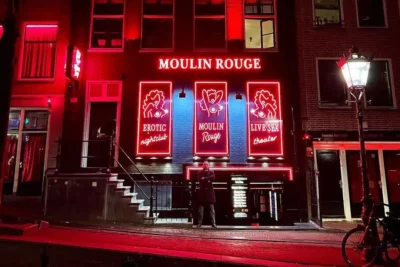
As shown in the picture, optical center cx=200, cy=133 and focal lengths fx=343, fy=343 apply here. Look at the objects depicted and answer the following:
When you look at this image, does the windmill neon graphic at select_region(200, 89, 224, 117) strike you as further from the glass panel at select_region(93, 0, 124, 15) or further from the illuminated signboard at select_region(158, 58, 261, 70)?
the glass panel at select_region(93, 0, 124, 15)

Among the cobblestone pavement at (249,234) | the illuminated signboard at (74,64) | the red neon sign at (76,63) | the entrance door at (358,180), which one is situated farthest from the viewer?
the entrance door at (358,180)

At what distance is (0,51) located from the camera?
7.23 metres

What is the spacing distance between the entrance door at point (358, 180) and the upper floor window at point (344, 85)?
2079 mm

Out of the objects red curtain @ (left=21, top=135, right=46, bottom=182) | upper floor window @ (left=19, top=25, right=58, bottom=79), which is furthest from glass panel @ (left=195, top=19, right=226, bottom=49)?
red curtain @ (left=21, top=135, right=46, bottom=182)

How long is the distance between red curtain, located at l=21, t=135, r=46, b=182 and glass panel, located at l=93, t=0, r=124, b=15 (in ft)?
18.0

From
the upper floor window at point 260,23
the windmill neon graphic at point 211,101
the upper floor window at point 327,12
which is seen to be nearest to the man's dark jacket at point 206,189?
the windmill neon graphic at point 211,101

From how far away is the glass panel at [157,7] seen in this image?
1399 cm

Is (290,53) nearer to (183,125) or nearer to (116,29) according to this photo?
(183,125)

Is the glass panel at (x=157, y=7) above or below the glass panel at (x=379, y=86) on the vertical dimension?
above

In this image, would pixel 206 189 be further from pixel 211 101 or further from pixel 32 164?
pixel 32 164

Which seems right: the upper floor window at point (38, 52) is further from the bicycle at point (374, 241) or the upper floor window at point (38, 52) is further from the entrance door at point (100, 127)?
the bicycle at point (374, 241)

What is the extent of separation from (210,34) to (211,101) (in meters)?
2.94

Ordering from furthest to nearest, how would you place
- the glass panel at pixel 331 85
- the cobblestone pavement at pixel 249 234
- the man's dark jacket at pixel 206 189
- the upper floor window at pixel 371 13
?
the upper floor window at pixel 371 13 → the glass panel at pixel 331 85 → the man's dark jacket at pixel 206 189 → the cobblestone pavement at pixel 249 234

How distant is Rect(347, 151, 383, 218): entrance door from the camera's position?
13023 millimetres
